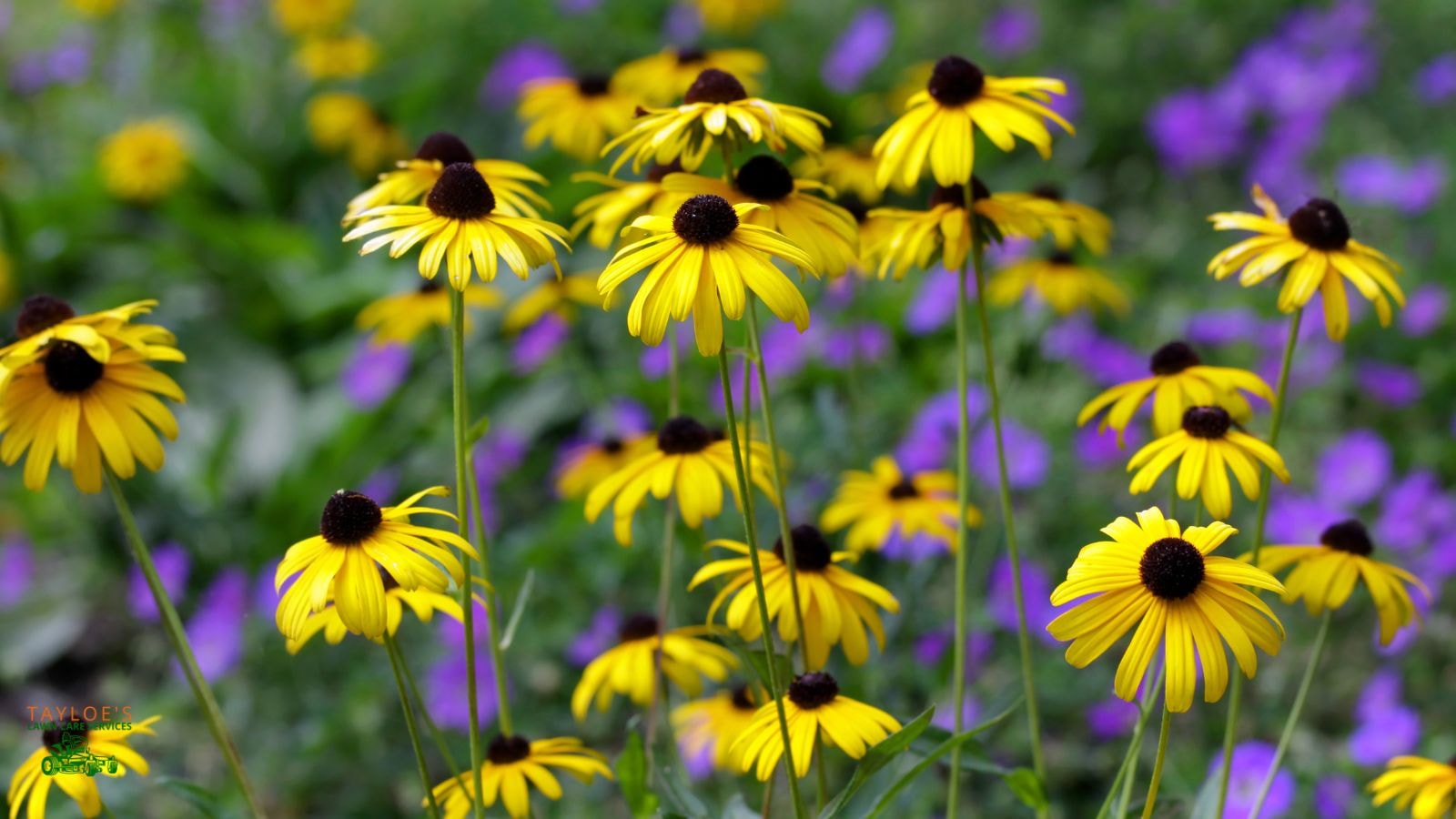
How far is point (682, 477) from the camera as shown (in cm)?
167

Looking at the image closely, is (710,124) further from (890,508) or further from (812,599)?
(890,508)

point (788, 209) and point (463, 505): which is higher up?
point (788, 209)

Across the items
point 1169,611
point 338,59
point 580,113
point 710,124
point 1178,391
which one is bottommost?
point 1169,611

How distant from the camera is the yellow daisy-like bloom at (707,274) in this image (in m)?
1.19

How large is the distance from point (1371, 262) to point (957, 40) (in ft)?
12.6

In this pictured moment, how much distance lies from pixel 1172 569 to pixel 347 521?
0.78 metres

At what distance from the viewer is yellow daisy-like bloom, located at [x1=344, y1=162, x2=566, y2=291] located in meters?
1.27

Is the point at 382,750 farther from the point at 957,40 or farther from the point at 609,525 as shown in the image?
the point at 957,40

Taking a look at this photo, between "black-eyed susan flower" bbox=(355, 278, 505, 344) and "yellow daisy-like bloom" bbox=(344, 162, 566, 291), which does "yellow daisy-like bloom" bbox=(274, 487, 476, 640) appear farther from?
"black-eyed susan flower" bbox=(355, 278, 505, 344)

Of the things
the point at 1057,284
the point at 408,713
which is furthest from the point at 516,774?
the point at 1057,284

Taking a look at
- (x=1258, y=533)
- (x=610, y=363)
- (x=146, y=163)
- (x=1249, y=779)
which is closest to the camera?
(x=1258, y=533)

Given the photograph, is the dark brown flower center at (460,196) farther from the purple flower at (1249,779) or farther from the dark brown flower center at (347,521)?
the purple flower at (1249,779)

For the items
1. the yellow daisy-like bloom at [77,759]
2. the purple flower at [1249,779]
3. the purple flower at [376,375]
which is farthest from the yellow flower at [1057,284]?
the purple flower at [376,375]

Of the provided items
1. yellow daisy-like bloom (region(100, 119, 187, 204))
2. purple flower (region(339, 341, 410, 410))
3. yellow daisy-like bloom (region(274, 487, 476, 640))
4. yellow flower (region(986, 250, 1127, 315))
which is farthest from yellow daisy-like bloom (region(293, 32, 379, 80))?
yellow daisy-like bloom (region(274, 487, 476, 640))
